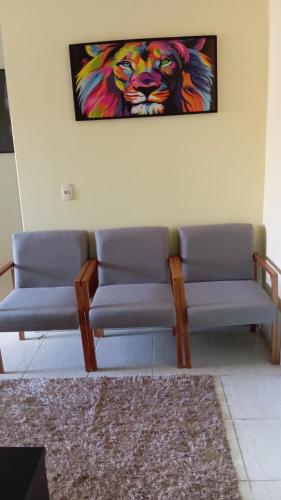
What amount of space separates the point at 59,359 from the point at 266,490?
5.04 feet

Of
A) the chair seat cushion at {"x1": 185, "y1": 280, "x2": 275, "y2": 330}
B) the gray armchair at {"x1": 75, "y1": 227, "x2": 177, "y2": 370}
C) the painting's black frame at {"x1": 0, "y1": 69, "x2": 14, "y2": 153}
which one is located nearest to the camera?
the chair seat cushion at {"x1": 185, "y1": 280, "x2": 275, "y2": 330}

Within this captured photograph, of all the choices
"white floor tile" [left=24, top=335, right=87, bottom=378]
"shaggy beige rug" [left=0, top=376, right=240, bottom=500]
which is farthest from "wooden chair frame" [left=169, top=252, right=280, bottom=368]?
"white floor tile" [left=24, top=335, right=87, bottom=378]

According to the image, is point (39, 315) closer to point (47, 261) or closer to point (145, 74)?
point (47, 261)

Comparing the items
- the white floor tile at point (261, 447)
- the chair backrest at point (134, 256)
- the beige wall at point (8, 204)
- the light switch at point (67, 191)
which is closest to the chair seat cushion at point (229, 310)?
the chair backrest at point (134, 256)

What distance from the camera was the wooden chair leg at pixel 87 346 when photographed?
2584 millimetres

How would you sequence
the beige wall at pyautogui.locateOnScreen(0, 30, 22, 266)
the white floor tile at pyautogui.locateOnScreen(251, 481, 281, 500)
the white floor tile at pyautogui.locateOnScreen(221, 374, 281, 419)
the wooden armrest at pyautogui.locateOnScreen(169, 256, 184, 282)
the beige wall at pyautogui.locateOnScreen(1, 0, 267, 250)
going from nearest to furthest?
the white floor tile at pyautogui.locateOnScreen(251, 481, 281, 500) → the white floor tile at pyautogui.locateOnScreen(221, 374, 281, 419) → the wooden armrest at pyautogui.locateOnScreen(169, 256, 184, 282) → the beige wall at pyautogui.locateOnScreen(1, 0, 267, 250) → the beige wall at pyautogui.locateOnScreen(0, 30, 22, 266)

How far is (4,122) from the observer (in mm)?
4047

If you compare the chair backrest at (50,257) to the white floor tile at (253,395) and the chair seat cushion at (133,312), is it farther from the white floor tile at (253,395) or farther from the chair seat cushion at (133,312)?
the white floor tile at (253,395)

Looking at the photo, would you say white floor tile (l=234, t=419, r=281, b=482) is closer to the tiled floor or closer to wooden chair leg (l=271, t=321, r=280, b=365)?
the tiled floor

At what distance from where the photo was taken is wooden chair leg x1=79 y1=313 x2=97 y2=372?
258cm

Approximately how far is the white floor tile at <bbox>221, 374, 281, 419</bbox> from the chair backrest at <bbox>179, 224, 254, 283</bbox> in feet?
2.30

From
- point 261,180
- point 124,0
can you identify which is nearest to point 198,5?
point 124,0

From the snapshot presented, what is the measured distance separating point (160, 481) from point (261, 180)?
2017 mm

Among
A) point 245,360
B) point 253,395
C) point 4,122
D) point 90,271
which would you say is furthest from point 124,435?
point 4,122
